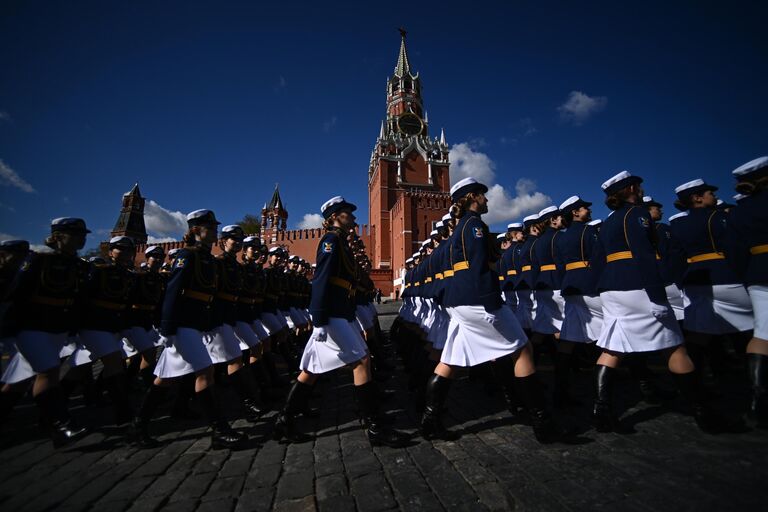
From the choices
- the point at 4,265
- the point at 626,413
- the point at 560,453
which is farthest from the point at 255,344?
the point at 626,413

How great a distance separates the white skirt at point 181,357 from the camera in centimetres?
324

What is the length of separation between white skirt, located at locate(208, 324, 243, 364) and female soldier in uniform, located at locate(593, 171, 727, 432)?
404 centimetres

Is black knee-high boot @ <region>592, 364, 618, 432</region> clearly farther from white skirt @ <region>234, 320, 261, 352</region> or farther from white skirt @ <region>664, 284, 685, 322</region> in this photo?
white skirt @ <region>234, 320, 261, 352</region>

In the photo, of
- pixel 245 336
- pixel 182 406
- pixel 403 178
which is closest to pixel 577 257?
pixel 245 336

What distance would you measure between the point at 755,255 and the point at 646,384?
1907 mm

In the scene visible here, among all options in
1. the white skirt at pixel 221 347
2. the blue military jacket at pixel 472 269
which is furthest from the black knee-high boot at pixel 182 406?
the blue military jacket at pixel 472 269

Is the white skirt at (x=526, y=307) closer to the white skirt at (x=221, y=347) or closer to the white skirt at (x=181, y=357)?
the white skirt at (x=221, y=347)

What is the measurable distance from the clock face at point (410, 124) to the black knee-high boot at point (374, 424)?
6663cm

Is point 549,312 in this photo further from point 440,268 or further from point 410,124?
point 410,124

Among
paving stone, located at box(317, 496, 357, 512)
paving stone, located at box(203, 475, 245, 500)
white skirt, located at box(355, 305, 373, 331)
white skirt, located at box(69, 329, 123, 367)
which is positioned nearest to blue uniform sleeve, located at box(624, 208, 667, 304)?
paving stone, located at box(317, 496, 357, 512)

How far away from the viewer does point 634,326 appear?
3166mm

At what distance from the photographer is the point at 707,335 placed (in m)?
4.07

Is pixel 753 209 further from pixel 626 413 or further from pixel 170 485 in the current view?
pixel 170 485

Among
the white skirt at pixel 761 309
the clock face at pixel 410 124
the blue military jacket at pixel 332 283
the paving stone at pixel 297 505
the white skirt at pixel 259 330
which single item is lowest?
the paving stone at pixel 297 505
